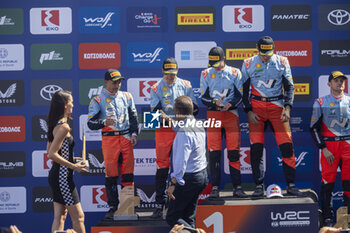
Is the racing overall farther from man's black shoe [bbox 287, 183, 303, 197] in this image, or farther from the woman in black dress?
the woman in black dress

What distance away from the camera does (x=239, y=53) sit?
5.38 metres

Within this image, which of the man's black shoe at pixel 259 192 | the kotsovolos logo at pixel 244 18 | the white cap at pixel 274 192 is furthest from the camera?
the kotsovolos logo at pixel 244 18

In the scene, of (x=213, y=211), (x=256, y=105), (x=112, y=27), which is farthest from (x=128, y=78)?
(x=213, y=211)

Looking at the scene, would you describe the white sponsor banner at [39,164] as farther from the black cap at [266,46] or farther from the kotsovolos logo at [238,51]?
the black cap at [266,46]

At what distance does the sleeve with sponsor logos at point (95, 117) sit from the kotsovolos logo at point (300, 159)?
2.14 metres

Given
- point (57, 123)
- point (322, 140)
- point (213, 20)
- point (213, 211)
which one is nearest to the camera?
point (57, 123)

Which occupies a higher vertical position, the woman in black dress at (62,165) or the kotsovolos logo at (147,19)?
the kotsovolos logo at (147,19)

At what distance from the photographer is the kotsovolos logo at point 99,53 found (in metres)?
5.39

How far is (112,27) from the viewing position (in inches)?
212

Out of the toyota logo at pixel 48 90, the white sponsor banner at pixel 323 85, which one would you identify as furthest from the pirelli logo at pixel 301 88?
the toyota logo at pixel 48 90

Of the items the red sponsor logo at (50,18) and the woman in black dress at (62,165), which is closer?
the woman in black dress at (62,165)

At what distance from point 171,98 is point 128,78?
0.83 metres

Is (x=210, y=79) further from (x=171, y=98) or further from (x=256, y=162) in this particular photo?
(x=256, y=162)

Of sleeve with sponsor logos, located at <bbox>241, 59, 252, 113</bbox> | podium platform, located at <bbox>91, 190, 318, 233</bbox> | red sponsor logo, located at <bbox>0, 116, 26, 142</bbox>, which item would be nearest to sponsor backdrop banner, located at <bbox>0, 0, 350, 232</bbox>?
red sponsor logo, located at <bbox>0, 116, 26, 142</bbox>
